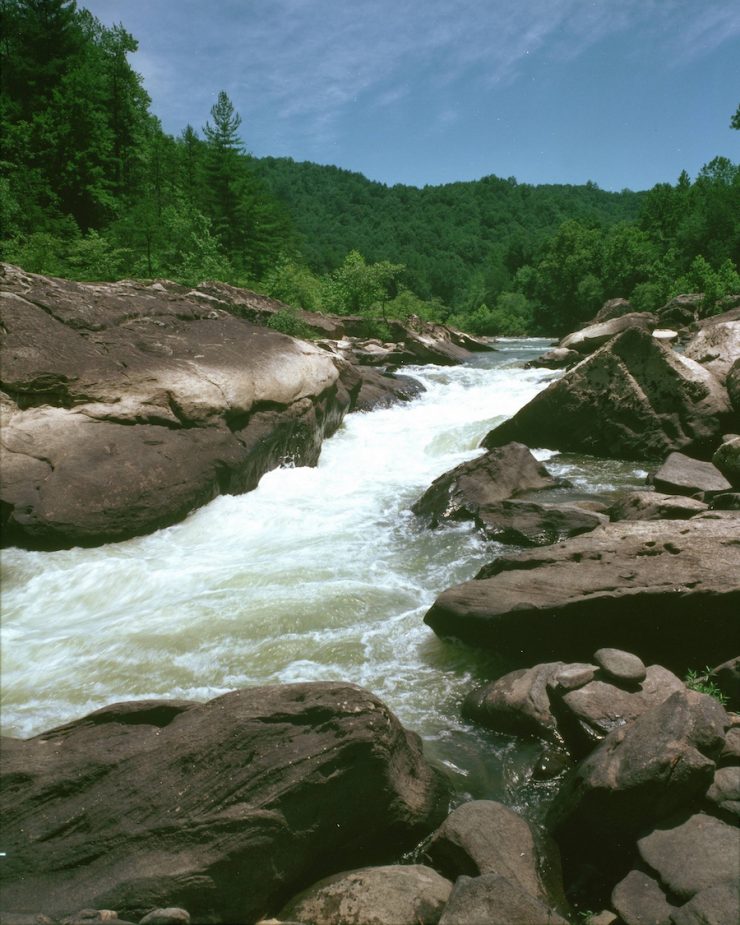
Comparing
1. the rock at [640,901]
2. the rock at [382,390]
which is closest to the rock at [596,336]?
the rock at [382,390]

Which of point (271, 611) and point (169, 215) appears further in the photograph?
point (169, 215)

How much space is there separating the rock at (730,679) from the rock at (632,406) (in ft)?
21.6

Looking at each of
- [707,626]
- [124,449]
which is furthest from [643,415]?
[124,449]

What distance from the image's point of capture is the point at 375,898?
2.49m

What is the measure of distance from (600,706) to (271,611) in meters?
3.18

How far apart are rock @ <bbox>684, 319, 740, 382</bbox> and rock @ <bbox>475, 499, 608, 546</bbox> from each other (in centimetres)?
587

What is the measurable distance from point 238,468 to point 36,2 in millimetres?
30033

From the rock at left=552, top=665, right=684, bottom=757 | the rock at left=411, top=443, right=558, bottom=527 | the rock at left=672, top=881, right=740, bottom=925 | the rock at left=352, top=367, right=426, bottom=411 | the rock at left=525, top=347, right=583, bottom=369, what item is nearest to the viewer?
the rock at left=672, top=881, right=740, bottom=925

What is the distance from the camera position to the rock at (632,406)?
9.52m

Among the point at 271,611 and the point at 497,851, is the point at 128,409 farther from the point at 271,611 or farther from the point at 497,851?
the point at 497,851

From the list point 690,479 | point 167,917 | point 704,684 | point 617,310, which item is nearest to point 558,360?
point 690,479

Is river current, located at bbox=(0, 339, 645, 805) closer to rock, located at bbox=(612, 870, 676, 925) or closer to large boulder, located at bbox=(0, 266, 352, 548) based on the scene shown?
large boulder, located at bbox=(0, 266, 352, 548)

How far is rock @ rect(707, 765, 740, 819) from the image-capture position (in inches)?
104

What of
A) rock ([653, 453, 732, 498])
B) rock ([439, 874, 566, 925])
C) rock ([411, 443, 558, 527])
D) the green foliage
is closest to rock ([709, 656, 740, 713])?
the green foliage
